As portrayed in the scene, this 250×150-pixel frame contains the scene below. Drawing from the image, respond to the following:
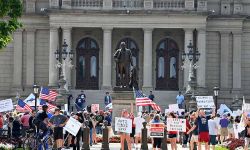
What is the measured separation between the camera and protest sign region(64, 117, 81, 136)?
31891 mm

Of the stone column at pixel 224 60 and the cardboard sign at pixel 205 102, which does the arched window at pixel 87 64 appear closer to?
the stone column at pixel 224 60

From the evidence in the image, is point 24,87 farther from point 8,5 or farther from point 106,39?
point 8,5

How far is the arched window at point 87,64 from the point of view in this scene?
70.4 metres

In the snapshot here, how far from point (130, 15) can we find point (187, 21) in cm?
A: 489

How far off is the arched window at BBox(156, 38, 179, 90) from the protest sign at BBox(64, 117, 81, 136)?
3864cm

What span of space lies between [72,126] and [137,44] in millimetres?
39647

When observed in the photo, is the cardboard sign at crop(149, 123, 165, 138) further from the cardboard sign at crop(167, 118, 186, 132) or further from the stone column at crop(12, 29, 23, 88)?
the stone column at crop(12, 29, 23, 88)

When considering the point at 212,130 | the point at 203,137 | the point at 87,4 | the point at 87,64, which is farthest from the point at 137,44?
the point at 203,137

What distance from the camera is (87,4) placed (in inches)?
2694

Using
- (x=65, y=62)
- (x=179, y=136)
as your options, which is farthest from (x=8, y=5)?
(x=65, y=62)

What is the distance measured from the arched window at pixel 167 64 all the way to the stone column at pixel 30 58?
11052mm

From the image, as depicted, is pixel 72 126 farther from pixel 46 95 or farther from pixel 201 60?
pixel 201 60

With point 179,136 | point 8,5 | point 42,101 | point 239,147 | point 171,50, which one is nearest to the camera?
point 8,5

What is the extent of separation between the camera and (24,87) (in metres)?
69.5
